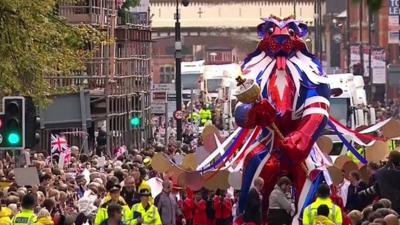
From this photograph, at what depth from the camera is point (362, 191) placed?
79.5ft

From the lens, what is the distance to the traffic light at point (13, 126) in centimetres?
2167

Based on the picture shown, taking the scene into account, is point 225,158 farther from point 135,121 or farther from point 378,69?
point 378,69

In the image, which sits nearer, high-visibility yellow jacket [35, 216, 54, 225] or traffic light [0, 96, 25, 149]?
high-visibility yellow jacket [35, 216, 54, 225]

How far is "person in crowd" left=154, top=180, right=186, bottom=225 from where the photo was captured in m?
24.4

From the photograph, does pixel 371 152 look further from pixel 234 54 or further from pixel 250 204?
pixel 234 54

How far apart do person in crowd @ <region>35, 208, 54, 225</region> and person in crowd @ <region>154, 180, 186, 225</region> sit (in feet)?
13.1

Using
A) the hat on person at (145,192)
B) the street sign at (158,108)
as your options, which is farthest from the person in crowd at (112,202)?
the street sign at (158,108)

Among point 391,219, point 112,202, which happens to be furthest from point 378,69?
point 391,219

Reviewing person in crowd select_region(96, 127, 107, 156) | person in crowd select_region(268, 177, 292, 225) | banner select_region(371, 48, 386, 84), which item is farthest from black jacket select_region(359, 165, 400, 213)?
banner select_region(371, 48, 386, 84)

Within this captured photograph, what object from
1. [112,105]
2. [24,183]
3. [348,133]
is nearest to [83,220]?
[24,183]

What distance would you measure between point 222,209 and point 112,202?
5.41 meters

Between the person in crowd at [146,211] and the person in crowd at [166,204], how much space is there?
2097 mm

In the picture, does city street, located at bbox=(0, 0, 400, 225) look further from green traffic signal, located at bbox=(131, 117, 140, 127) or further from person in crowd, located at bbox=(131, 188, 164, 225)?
green traffic signal, located at bbox=(131, 117, 140, 127)

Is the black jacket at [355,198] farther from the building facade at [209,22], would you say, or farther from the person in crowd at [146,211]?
the building facade at [209,22]
